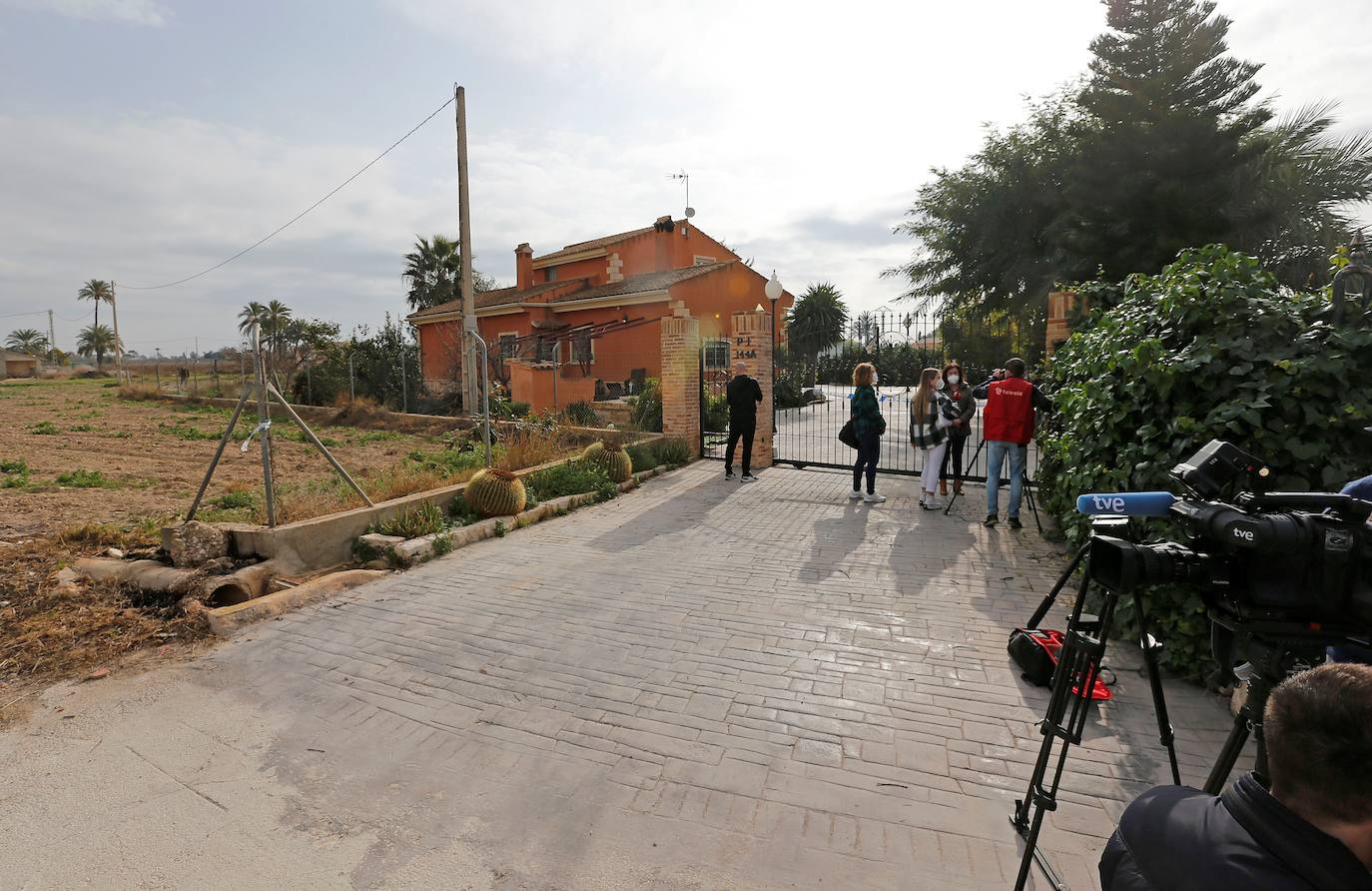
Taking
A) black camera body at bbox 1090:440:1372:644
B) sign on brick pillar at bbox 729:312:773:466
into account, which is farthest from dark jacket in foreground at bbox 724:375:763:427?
black camera body at bbox 1090:440:1372:644

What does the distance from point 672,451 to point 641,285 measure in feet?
43.7

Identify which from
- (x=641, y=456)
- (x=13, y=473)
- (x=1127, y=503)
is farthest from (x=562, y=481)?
(x=13, y=473)

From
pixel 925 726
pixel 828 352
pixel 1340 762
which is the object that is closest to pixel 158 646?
pixel 925 726

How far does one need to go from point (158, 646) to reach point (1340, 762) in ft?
19.0

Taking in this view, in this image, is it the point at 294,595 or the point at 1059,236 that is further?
the point at 1059,236

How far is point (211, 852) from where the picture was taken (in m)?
2.60

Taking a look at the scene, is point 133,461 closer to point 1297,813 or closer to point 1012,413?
point 1012,413

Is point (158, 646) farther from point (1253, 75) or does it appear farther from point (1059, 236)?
point (1253, 75)

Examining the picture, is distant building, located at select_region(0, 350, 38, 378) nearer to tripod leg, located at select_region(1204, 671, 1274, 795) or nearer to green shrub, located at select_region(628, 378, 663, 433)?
green shrub, located at select_region(628, 378, 663, 433)

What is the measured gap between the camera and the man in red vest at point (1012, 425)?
7.01 metres

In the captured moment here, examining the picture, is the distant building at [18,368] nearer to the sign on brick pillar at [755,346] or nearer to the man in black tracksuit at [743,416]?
the sign on brick pillar at [755,346]

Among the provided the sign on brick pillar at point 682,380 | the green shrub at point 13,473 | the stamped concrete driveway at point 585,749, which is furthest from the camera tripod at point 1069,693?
the green shrub at point 13,473

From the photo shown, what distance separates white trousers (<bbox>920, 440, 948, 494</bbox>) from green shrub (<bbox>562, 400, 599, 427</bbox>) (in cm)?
823

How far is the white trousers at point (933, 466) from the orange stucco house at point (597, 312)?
8874 millimetres
